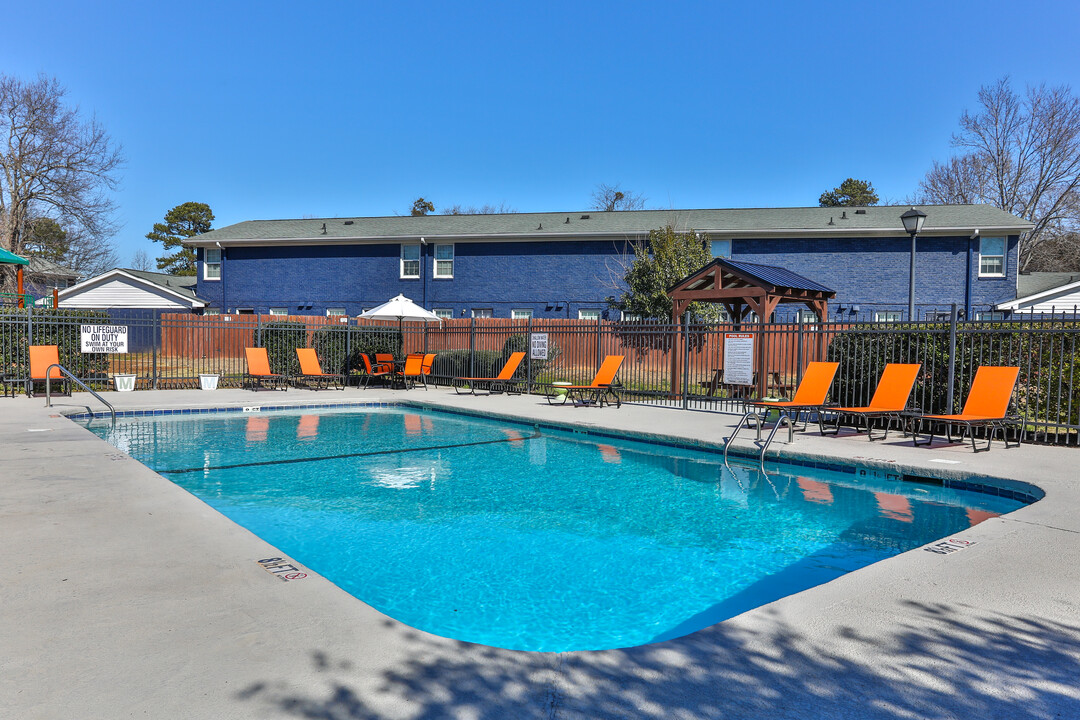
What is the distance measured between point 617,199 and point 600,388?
1361 inches

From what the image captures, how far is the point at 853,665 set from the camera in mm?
2416

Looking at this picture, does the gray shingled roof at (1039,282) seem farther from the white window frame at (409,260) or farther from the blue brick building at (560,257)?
the white window frame at (409,260)

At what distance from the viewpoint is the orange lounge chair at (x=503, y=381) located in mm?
14961

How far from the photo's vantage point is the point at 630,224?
80.1 ft

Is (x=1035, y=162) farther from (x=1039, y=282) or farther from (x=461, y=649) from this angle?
(x=461, y=649)

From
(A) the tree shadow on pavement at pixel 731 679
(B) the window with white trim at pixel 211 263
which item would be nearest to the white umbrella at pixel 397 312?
(B) the window with white trim at pixel 211 263

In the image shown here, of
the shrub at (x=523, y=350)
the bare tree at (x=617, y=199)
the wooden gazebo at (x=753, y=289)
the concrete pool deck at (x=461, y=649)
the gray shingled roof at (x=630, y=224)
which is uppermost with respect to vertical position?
the bare tree at (x=617, y=199)

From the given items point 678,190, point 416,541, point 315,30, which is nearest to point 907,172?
point 678,190

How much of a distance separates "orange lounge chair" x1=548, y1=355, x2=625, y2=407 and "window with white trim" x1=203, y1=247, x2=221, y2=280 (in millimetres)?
18684

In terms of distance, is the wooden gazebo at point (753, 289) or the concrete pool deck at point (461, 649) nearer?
the concrete pool deck at point (461, 649)

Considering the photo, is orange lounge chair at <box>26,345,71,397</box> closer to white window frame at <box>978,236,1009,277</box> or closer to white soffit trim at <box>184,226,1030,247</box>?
white soffit trim at <box>184,226,1030,247</box>

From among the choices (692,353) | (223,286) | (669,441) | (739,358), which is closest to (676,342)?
(739,358)

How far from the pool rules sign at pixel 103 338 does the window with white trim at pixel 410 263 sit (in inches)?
477

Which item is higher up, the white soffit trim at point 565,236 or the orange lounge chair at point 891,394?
the white soffit trim at point 565,236
